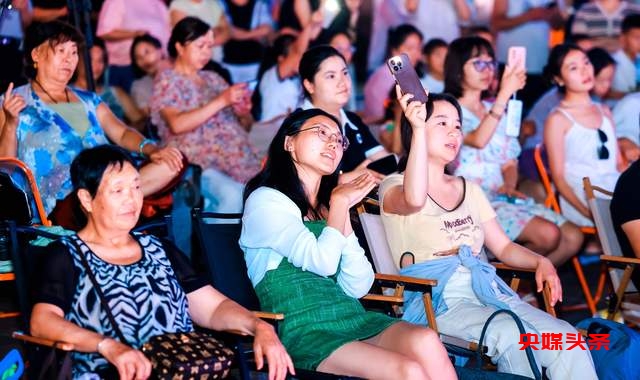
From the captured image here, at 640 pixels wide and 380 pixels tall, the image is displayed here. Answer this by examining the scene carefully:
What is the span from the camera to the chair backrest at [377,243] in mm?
4668

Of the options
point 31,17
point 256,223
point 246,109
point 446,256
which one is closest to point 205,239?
point 256,223

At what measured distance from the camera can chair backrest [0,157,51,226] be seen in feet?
15.2

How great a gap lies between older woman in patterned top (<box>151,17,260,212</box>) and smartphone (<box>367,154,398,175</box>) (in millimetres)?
818

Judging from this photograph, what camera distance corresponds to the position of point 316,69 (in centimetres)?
557

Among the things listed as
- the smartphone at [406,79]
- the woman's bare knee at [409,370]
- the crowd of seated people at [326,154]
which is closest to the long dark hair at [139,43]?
the crowd of seated people at [326,154]

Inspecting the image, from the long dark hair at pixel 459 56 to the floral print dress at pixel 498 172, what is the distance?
0.50ft

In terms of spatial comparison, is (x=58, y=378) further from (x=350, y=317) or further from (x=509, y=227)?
(x=509, y=227)

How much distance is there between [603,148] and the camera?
6570 millimetres

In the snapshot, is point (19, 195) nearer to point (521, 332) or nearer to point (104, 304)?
point (104, 304)

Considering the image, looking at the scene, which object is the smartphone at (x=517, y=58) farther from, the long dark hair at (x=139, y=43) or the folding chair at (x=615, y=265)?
the long dark hair at (x=139, y=43)

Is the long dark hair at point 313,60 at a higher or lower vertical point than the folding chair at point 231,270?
higher

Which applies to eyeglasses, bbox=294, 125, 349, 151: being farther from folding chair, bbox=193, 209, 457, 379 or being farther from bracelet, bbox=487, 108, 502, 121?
bracelet, bbox=487, 108, 502, 121

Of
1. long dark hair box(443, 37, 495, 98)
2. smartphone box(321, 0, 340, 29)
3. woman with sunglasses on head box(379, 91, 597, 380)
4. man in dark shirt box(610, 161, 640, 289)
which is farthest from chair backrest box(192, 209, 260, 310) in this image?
smartphone box(321, 0, 340, 29)

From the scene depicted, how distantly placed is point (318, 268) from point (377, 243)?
85 cm
